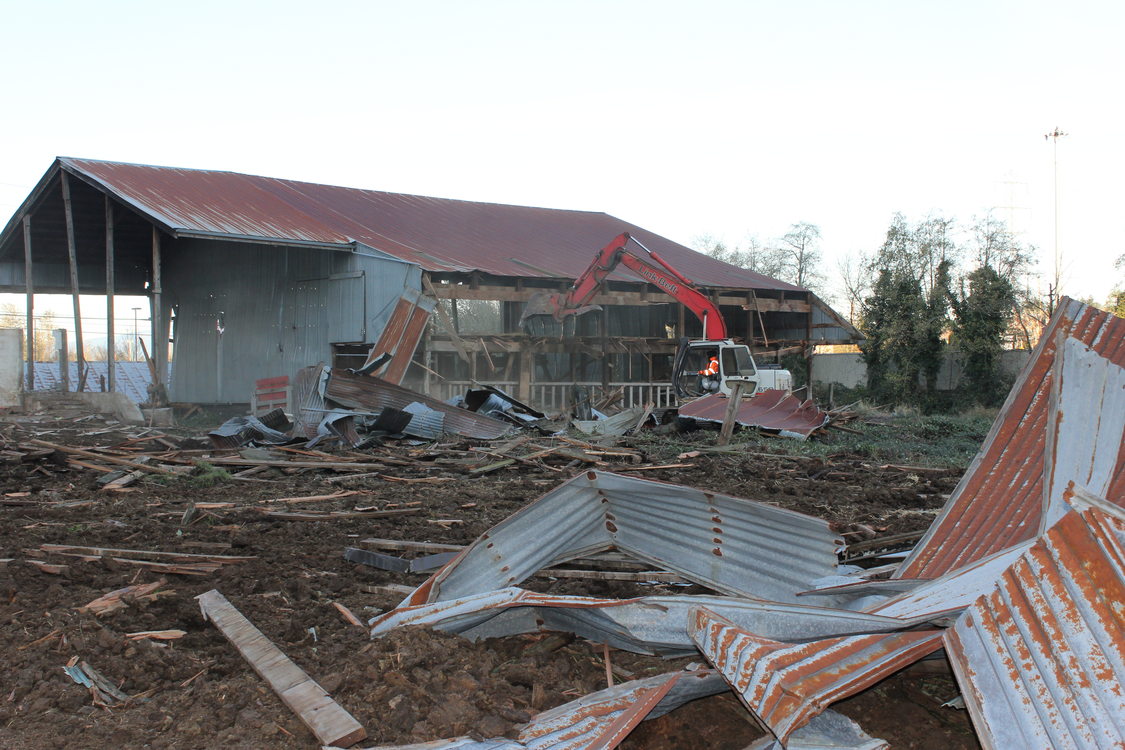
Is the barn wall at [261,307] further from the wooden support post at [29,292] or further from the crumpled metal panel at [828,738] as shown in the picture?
the crumpled metal panel at [828,738]

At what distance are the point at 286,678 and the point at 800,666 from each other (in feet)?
6.94

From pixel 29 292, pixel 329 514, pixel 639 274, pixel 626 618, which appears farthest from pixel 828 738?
pixel 29 292

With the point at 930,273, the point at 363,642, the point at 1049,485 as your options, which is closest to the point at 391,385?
the point at 363,642

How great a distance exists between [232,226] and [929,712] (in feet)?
64.0

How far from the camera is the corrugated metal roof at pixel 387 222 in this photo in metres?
20.6

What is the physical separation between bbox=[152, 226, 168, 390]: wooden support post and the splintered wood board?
17.6m

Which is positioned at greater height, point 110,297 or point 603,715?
point 110,297

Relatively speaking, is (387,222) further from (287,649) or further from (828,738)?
(828,738)

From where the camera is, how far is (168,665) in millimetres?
3975

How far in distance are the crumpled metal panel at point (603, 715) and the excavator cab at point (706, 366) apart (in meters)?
16.6

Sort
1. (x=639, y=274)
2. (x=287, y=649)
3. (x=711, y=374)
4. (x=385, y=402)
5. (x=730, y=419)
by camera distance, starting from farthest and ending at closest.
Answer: (x=639, y=274)
(x=711, y=374)
(x=385, y=402)
(x=730, y=419)
(x=287, y=649)

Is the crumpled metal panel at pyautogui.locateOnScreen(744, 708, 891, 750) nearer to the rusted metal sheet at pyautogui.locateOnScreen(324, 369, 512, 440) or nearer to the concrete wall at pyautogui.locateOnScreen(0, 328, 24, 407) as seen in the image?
the rusted metal sheet at pyautogui.locateOnScreen(324, 369, 512, 440)

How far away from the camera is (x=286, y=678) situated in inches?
143

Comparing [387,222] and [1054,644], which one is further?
[387,222]
